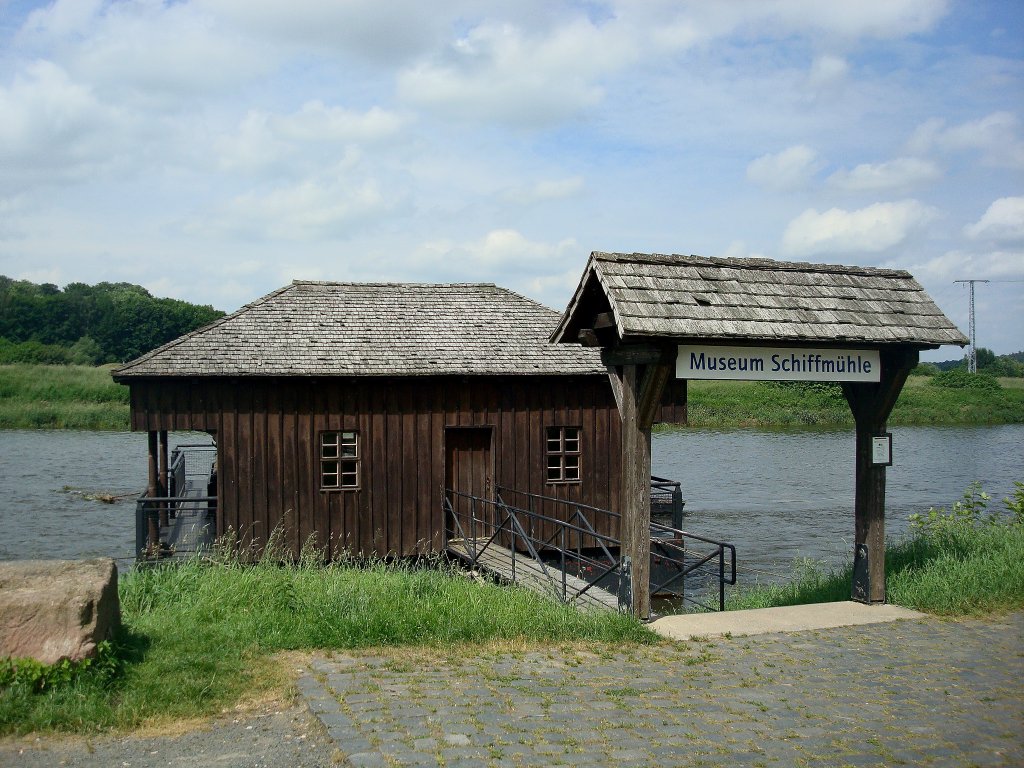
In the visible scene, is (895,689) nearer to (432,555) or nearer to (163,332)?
(432,555)

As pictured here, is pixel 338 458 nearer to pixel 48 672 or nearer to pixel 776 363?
pixel 776 363

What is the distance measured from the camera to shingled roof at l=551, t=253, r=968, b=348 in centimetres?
918

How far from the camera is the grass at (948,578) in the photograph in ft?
32.9

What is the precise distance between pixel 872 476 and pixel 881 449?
317mm

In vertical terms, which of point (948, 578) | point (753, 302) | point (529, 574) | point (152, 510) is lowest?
point (529, 574)

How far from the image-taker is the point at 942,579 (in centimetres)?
1039

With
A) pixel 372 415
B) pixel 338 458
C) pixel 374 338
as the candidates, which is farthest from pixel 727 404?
pixel 338 458

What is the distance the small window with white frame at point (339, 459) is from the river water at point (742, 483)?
522cm

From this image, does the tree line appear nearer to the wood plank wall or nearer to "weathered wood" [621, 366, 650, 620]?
the wood plank wall

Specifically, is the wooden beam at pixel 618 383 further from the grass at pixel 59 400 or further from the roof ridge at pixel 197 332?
the grass at pixel 59 400

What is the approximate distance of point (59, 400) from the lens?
51.4 metres

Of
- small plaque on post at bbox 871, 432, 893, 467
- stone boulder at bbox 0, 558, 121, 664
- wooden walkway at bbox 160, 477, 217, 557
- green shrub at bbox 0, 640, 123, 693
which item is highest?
small plaque on post at bbox 871, 432, 893, 467

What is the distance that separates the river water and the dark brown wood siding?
4.50 m

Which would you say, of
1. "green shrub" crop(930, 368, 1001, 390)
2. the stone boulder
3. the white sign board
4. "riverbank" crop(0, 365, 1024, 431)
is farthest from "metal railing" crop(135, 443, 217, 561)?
"green shrub" crop(930, 368, 1001, 390)
